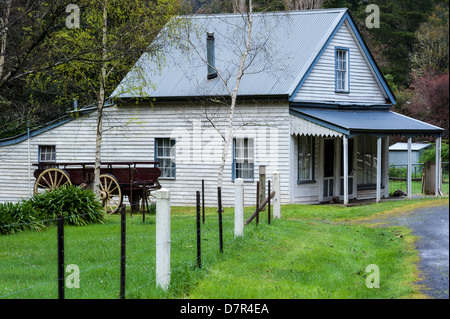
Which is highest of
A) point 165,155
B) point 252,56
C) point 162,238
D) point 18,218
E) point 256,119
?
point 252,56

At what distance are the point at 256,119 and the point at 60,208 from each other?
877 cm

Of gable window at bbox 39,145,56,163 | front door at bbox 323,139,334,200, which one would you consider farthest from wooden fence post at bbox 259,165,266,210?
gable window at bbox 39,145,56,163

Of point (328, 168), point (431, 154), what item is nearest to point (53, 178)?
point (328, 168)

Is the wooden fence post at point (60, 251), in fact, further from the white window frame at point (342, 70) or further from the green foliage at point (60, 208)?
the white window frame at point (342, 70)

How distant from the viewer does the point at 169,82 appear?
26453mm

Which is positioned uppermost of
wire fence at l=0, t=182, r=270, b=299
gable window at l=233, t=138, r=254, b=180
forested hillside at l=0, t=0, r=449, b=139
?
forested hillside at l=0, t=0, r=449, b=139

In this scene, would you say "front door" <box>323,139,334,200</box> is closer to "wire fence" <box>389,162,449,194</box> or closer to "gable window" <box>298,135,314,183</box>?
"gable window" <box>298,135,314,183</box>

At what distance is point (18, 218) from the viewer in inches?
699

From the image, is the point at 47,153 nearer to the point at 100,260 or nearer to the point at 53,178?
the point at 53,178

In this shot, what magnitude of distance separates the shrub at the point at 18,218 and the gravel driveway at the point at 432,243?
889cm

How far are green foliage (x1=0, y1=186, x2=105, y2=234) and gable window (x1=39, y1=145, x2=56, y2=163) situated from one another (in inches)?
325

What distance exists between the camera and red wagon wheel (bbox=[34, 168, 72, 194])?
22859mm

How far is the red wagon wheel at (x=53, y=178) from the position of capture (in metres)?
22.9

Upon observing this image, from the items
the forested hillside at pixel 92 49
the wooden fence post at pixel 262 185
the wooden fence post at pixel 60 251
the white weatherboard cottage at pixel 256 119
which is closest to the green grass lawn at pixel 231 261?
the wooden fence post at pixel 60 251
